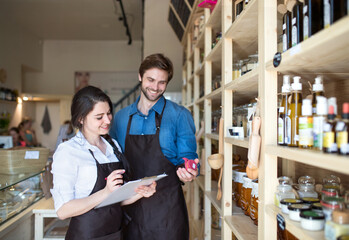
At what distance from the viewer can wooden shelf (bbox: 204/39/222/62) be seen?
2171mm

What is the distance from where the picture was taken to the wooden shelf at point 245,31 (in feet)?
4.78

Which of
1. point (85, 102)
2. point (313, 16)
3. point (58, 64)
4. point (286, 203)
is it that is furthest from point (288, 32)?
point (58, 64)

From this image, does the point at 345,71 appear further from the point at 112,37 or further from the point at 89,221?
the point at 112,37

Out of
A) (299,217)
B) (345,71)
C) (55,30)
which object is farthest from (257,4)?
(55,30)

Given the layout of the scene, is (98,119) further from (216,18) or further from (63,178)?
(216,18)

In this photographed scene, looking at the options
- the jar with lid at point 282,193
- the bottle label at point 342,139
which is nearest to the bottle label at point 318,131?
the bottle label at point 342,139

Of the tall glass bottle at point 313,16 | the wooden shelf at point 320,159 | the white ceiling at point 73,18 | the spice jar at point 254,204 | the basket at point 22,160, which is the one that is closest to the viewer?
the wooden shelf at point 320,159

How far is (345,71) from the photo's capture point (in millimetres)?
1290

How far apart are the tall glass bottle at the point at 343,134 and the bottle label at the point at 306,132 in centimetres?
16

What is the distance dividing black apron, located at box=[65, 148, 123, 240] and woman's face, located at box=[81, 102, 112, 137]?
144 millimetres

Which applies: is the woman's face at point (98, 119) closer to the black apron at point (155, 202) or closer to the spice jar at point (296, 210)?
the black apron at point (155, 202)

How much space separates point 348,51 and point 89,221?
1.39 meters

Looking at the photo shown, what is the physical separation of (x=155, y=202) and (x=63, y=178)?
2.45 feet

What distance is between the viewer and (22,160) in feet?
8.14
